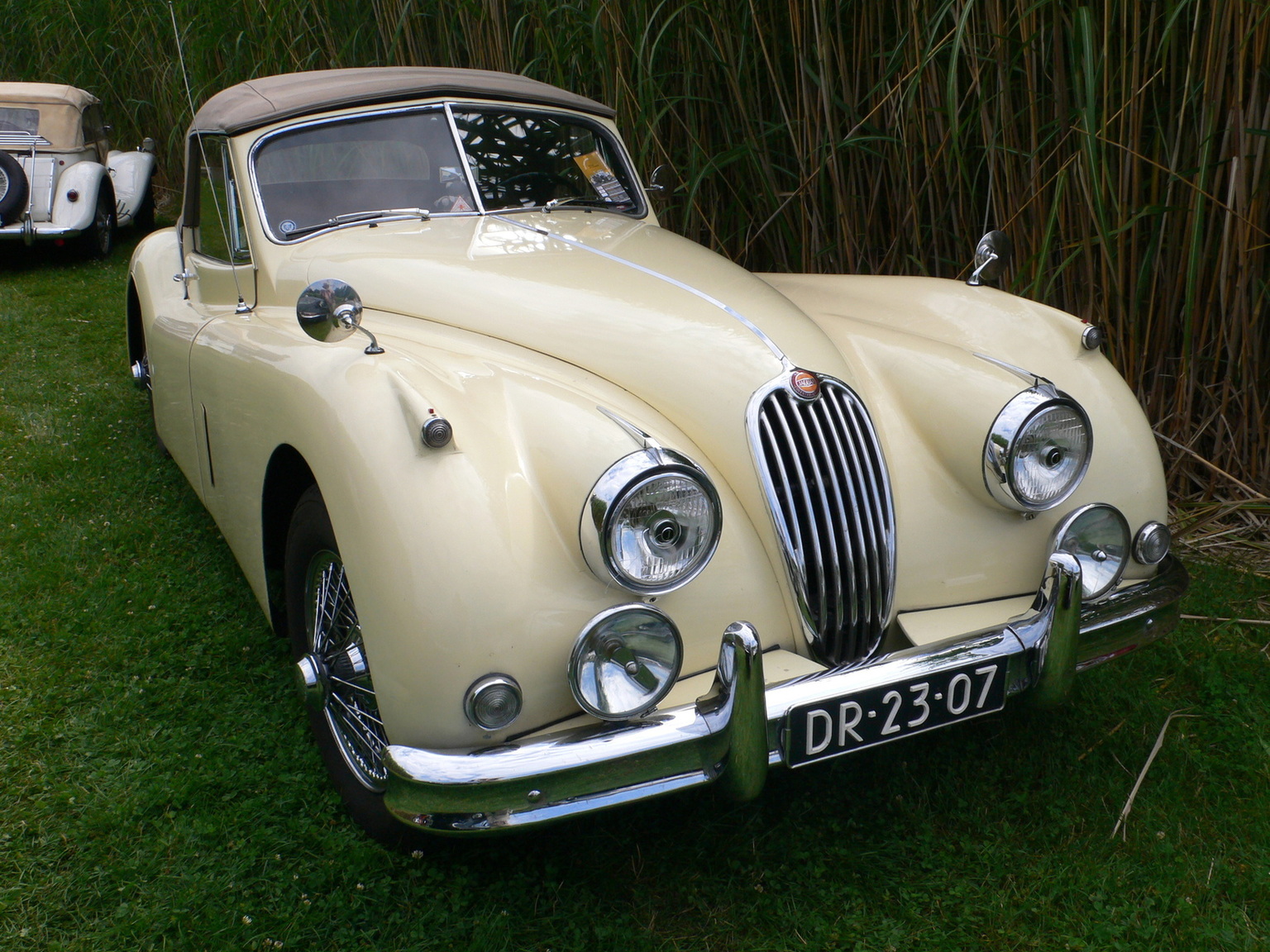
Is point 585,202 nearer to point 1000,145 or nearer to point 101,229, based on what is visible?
point 1000,145

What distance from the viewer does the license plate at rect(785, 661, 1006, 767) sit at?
1.68m

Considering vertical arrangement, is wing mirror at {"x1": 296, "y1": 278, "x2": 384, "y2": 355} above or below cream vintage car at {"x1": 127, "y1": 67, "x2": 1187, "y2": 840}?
above

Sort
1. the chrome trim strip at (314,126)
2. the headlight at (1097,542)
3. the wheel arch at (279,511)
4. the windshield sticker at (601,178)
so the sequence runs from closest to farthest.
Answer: the headlight at (1097,542)
the wheel arch at (279,511)
the chrome trim strip at (314,126)
the windshield sticker at (601,178)

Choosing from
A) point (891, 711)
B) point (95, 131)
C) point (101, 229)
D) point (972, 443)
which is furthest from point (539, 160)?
point (95, 131)

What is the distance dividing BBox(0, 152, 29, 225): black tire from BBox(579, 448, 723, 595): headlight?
23.6ft

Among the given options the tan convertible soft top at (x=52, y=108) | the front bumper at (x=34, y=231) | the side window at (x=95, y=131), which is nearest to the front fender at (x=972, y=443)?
the front bumper at (x=34, y=231)

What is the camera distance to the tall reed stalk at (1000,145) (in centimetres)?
293

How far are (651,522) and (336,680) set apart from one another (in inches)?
32.1

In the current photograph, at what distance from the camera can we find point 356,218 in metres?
2.73

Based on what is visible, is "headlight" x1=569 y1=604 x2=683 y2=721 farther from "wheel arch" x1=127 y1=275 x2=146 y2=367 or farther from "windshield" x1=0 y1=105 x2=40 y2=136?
"windshield" x1=0 y1=105 x2=40 y2=136

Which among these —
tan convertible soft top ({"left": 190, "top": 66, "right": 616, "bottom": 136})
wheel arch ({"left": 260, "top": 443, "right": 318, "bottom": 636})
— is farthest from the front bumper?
wheel arch ({"left": 260, "top": 443, "right": 318, "bottom": 636})

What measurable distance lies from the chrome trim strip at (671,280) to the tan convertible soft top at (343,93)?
446 millimetres

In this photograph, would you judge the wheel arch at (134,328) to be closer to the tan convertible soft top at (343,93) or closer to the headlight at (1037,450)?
the tan convertible soft top at (343,93)

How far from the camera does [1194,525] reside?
3.26 metres
